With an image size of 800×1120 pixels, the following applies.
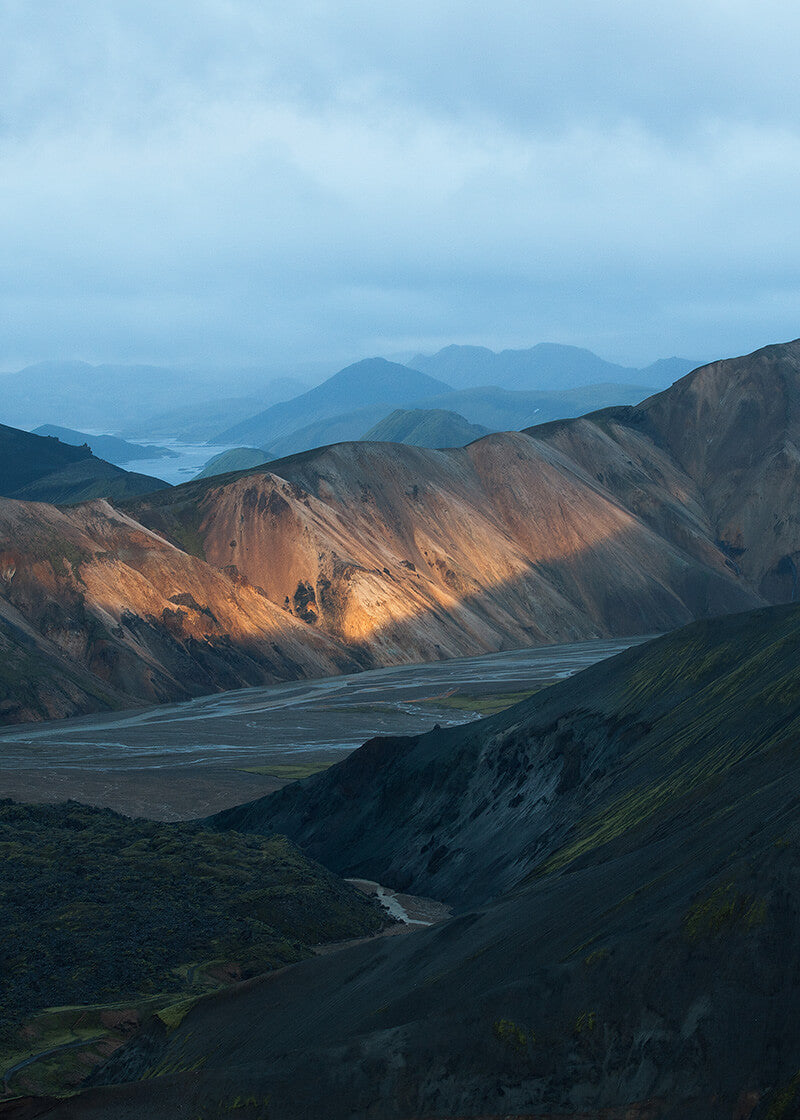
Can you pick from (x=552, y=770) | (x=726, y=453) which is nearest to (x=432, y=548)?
(x=726, y=453)

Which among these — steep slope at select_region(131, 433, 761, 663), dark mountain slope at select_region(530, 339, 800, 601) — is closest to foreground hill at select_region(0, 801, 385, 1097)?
steep slope at select_region(131, 433, 761, 663)

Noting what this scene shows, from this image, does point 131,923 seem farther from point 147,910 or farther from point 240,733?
point 240,733

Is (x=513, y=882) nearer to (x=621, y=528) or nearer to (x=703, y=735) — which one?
(x=703, y=735)

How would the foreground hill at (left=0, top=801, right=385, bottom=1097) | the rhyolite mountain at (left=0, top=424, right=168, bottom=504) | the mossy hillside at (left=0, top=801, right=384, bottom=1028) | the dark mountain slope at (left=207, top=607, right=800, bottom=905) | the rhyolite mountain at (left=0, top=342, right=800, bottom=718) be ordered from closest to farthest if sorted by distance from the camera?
the foreground hill at (left=0, top=801, right=385, bottom=1097)
the mossy hillside at (left=0, top=801, right=384, bottom=1028)
the dark mountain slope at (left=207, top=607, right=800, bottom=905)
the rhyolite mountain at (left=0, top=342, right=800, bottom=718)
the rhyolite mountain at (left=0, top=424, right=168, bottom=504)

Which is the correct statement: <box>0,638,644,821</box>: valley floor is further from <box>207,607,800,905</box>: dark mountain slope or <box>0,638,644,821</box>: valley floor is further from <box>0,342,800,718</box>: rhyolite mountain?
<box>207,607,800,905</box>: dark mountain slope

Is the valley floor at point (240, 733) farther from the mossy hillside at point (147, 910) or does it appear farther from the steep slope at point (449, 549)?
the mossy hillside at point (147, 910)

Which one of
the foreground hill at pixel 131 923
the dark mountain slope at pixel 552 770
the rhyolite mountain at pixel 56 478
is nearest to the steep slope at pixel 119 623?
the dark mountain slope at pixel 552 770
